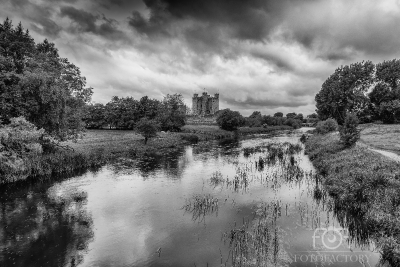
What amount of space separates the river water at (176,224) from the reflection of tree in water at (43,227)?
52 mm

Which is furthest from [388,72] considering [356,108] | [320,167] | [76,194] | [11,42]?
[11,42]

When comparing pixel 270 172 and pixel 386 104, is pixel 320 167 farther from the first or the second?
pixel 386 104

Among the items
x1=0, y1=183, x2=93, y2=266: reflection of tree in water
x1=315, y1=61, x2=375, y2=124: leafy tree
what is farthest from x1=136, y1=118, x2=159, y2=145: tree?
x1=315, y1=61, x2=375, y2=124: leafy tree

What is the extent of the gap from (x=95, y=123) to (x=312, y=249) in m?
79.0

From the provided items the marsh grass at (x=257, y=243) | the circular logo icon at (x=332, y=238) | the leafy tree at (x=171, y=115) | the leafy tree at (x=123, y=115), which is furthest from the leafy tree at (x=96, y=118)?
the circular logo icon at (x=332, y=238)

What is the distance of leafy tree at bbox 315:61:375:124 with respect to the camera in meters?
60.3

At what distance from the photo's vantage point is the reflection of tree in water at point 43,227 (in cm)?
999

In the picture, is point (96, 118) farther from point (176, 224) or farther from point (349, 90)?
point (349, 90)

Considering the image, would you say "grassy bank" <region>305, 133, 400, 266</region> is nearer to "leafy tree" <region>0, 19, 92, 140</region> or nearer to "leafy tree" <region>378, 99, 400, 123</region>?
"leafy tree" <region>0, 19, 92, 140</region>

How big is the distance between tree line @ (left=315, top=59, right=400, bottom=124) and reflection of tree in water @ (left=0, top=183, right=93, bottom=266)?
63.9 m

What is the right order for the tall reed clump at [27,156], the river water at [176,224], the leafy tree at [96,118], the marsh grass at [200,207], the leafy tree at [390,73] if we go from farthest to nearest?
the leafy tree at [96,118] < the leafy tree at [390,73] < the tall reed clump at [27,156] < the marsh grass at [200,207] < the river water at [176,224]

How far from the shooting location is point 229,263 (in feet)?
31.3

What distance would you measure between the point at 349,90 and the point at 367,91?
5.59 m

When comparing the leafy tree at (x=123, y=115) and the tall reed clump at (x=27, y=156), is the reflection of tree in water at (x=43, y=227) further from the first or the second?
the leafy tree at (x=123, y=115)
